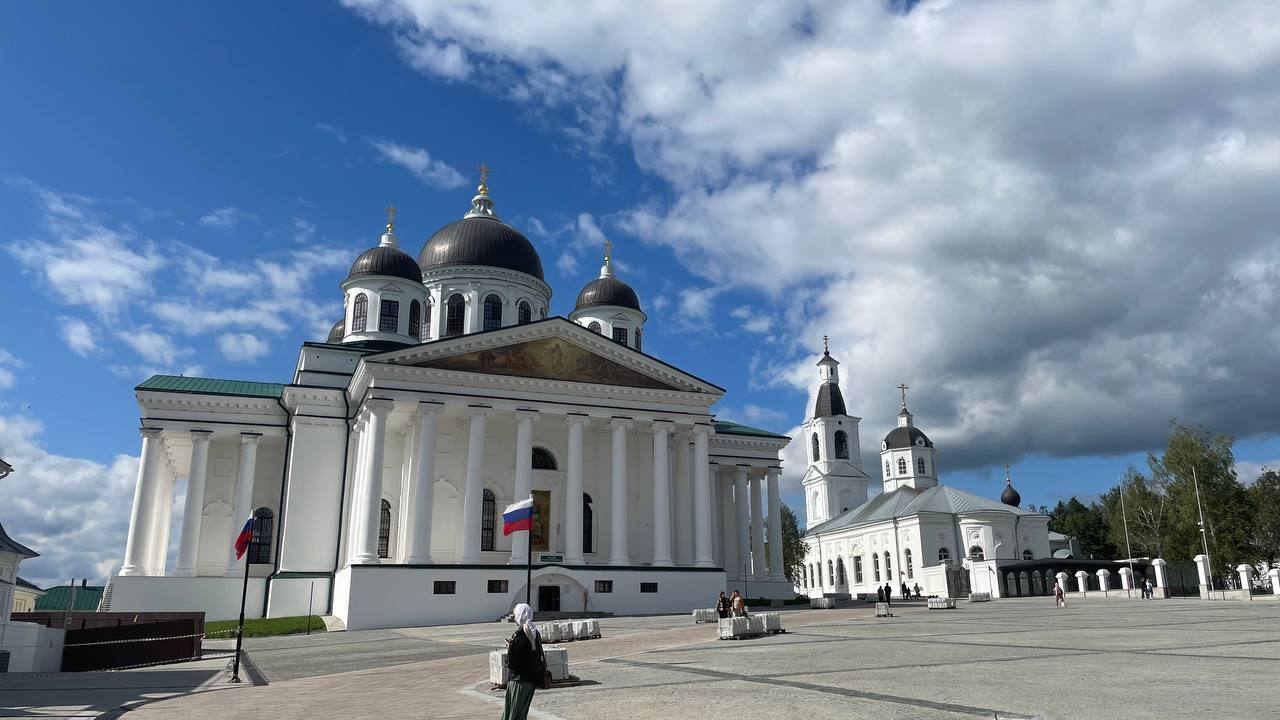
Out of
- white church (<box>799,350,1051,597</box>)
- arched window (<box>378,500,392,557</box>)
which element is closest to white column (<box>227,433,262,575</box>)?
arched window (<box>378,500,392,557</box>)

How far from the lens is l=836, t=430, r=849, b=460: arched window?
313 feet

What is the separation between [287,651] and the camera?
960 inches

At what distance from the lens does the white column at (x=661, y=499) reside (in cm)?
3962

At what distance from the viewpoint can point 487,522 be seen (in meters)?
40.0

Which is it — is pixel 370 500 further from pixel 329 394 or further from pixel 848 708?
pixel 848 708

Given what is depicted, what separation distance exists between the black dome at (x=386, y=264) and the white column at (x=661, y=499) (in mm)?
16844

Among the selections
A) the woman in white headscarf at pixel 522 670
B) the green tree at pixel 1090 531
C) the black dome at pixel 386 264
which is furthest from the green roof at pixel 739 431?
the green tree at pixel 1090 531

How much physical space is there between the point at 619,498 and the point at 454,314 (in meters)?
17.3

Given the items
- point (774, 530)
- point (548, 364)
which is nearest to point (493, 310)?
point (548, 364)

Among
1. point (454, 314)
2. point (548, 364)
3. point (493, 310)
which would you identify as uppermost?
point (493, 310)

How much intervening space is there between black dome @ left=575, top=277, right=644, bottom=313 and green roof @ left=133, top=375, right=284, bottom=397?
759 inches

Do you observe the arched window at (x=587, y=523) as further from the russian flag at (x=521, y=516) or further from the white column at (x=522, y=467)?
the russian flag at (x=521, y=516)

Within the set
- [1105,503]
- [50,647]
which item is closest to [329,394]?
[50,647]

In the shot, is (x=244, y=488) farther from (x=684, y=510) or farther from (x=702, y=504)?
(x=702, y=504)
